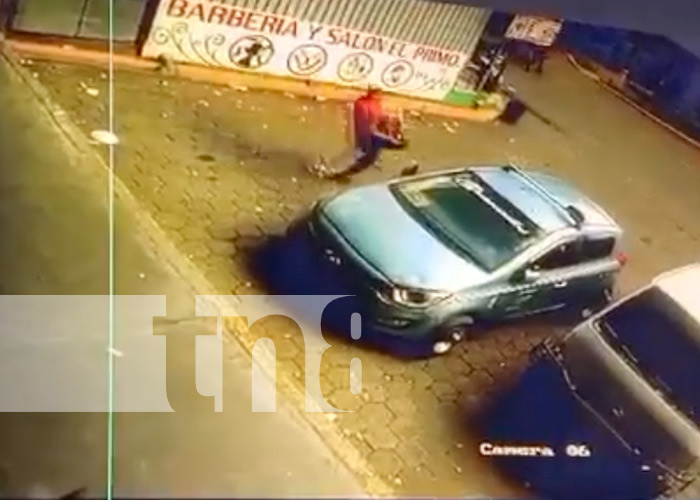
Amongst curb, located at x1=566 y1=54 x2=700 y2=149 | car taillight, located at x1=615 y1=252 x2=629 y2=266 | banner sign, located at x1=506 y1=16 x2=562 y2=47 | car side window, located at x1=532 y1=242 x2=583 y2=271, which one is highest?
banner sign, located at x1=506 y1=16 x2=562 y2=47

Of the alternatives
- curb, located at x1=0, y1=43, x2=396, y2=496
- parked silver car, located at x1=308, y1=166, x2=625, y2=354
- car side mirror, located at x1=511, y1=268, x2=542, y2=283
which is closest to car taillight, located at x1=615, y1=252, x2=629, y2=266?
parked silver car, located at x1=308, y1=166, x2=625, y2=354

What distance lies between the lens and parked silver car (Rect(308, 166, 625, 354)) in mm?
1427

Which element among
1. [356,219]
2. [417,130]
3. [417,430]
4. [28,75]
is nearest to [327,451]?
[417,430]

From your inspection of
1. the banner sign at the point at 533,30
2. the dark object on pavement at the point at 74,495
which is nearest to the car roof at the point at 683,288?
the banner sign at the point at 533,30

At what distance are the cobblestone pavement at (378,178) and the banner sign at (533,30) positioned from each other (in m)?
0.04

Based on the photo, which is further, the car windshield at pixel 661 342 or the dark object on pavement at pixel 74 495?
the car windshield at pixel 661 342

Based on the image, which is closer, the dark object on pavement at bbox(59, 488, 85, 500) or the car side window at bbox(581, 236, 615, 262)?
the dark object on pavement at bbox(59, 488, 85, 500)

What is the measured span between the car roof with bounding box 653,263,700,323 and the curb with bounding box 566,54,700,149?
0.17 m

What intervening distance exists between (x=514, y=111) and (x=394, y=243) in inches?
9.2

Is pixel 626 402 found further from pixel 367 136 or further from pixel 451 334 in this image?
pixel 367 136

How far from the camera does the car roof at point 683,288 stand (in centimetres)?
149

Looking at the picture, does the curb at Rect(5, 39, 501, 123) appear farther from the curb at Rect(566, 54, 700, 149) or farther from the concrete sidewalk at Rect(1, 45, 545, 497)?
the curb at Rect(566, 54, 700, 149)

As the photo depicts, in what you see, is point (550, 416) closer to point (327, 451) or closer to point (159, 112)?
point (327, 451)
